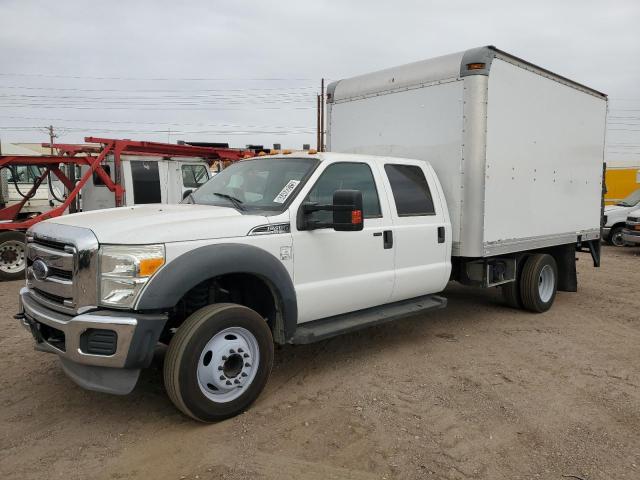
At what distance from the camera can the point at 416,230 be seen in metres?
5.29

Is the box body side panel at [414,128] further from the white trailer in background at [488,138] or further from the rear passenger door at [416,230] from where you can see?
the rear passenger door at [416,230]

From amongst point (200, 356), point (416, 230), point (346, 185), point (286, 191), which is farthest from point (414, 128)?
point (200, 356)

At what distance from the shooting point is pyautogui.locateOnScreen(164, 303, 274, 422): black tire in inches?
139

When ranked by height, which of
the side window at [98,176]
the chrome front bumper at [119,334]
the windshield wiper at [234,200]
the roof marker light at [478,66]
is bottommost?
the chrome front bumper at [119,334]

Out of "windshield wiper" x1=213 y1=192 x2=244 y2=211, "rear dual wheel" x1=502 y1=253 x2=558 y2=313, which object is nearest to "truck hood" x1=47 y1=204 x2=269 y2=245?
"windshield wiper" x1=213 y1=192 x2=244 y2=211

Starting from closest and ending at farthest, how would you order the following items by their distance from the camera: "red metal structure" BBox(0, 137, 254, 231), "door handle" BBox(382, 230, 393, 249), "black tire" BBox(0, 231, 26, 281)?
"door handle" BBox(382, 230, 393, 249), "black tire" BBox(0, 231, 26, 281), "red metal structure" BBox(0, 137, 254, 231)

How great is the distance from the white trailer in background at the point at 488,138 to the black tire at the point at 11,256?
5725 millimetres

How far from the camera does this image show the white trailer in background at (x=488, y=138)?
18.8 feet

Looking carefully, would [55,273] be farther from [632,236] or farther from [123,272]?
[632,236]

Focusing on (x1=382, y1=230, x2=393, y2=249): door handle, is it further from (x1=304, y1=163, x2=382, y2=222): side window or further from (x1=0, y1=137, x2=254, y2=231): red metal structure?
(x1=0, y1=137, x2=254, y2=231): red metal structure

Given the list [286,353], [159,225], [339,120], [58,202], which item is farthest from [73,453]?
[58,202]

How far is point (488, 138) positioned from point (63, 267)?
170 inches

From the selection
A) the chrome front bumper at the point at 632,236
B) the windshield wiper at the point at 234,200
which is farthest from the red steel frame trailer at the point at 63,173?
the chrome front bumper at the point at 632,236

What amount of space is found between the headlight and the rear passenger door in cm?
246
